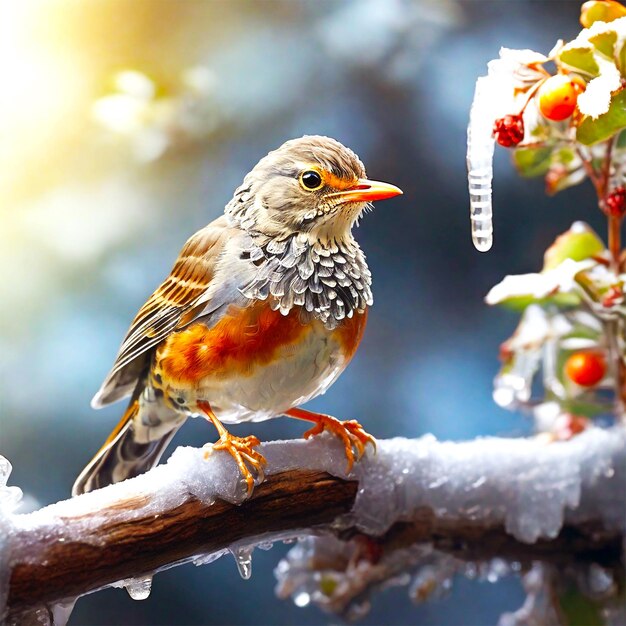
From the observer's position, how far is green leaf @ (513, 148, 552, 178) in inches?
42.6

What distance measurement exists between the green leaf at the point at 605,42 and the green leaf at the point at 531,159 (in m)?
0.19

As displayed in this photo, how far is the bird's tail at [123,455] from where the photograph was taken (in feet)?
3.20

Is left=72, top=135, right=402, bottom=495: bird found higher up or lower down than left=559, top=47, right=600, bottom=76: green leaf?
lower down

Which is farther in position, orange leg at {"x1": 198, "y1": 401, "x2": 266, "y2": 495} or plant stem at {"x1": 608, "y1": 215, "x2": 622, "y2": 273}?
plant stem at {"x1": 608, "y1": 215, "x2": 622, "y2": 273}

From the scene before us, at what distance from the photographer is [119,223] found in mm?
1110

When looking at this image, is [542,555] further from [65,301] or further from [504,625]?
[65,301]

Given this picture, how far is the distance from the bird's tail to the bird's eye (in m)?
0.35

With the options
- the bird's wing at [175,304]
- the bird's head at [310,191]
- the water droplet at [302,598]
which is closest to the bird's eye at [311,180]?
the bird's head at [310,191]

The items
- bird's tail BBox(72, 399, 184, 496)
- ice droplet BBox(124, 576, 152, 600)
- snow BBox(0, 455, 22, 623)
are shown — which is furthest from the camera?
bird's tail BBox(72, 399, 184, 496)

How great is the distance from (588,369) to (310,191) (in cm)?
55

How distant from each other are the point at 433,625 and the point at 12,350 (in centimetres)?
78

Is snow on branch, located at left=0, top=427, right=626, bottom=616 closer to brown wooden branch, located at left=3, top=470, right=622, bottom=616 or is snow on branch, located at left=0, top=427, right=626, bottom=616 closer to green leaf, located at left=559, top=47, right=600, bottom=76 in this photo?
brown wooden branch, located at left=3, top=470, right=622, bottom=616

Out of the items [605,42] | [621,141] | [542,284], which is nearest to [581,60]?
[605,42]

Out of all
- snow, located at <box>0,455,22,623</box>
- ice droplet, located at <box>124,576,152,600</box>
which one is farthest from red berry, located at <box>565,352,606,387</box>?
snow, located at <box>0,455,22,623</box>
